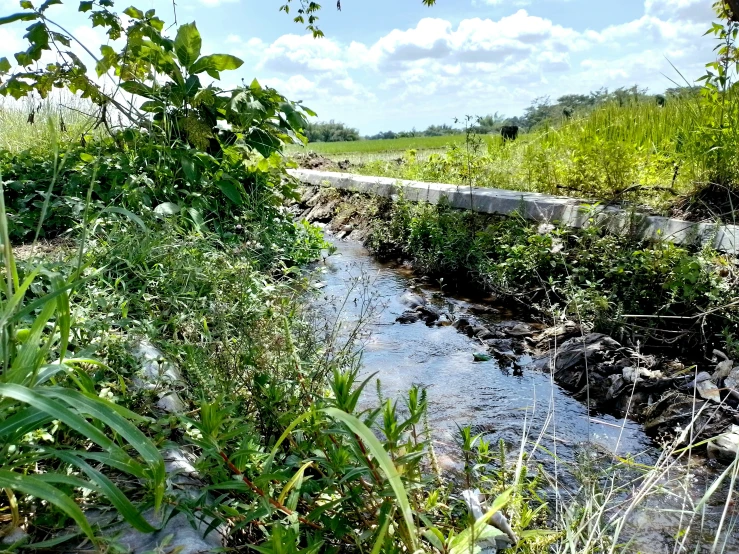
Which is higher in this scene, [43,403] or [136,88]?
[136,88]

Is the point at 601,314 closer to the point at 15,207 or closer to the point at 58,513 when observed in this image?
the point at 58,513

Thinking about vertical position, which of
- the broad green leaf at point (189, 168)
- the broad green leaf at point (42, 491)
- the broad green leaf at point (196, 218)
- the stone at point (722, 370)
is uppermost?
the broad green leaf at point (189, 168)

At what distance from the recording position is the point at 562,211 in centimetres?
564

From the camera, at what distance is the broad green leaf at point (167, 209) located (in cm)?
406

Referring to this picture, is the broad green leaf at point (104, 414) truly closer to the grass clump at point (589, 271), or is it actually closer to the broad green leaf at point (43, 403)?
the broad green leaf at point (43, 403)

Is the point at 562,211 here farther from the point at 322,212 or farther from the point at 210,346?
the point at 322,212

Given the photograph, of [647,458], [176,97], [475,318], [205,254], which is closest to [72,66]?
[176,97]

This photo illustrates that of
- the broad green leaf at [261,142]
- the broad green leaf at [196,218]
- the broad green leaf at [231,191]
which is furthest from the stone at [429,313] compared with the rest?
the broad green leaf at [196,218]

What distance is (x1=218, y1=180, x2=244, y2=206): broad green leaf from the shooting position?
4879 mm

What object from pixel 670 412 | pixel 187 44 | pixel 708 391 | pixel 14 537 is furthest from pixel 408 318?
pixel 14 537

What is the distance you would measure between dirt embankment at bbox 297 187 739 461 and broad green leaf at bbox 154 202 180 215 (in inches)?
83.3

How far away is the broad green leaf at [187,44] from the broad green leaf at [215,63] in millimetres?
58

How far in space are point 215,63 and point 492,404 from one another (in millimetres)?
3688

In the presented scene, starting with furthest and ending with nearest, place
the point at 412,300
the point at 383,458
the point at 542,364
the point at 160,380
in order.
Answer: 1. the point at 412,300
2. the point at 542,364
3. the point at 160,380
4. the point at 383,458
